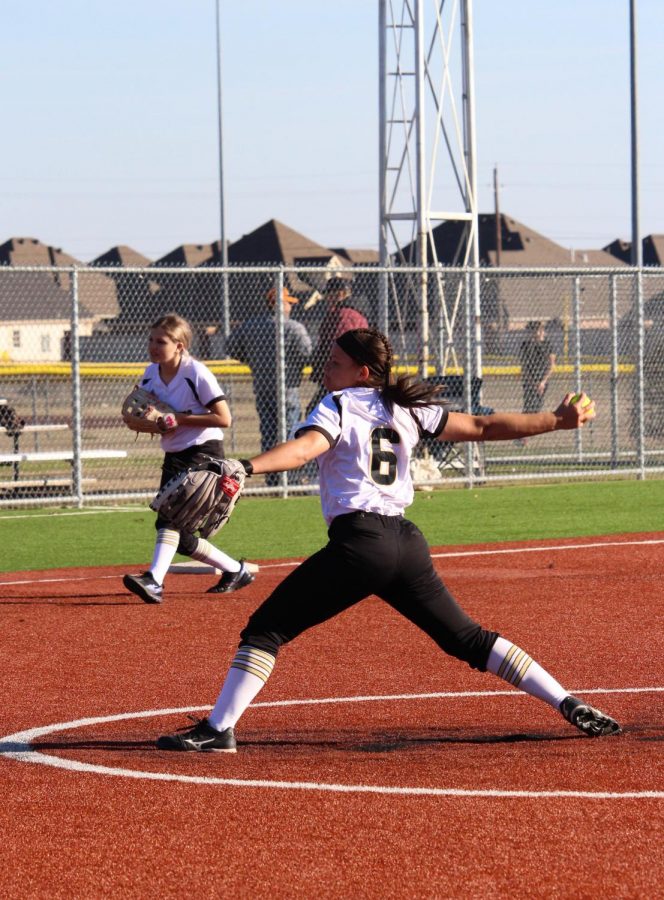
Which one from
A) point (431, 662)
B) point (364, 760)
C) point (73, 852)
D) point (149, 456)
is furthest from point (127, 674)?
point (149, 456)

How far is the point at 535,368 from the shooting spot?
2417 cm

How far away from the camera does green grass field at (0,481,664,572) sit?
574 inches

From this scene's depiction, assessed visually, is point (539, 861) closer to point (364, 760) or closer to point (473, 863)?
point (473, 863)

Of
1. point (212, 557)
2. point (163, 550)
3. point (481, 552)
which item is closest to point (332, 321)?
point (481, 552)

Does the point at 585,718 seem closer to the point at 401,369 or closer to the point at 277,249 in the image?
the point at 401,369

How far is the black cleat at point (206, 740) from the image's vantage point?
262 inches

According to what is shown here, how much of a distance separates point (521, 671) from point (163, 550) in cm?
465

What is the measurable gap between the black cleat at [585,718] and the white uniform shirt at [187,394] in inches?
183

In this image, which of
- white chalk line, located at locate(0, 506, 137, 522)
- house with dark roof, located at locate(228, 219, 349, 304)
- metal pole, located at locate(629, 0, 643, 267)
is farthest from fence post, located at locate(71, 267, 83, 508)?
house with dark roof, located at locate(228, 219, 349, 304)

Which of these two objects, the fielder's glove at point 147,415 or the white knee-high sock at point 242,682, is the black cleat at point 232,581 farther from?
the white knee-high sock at point 242,682

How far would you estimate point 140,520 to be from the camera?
1711 cm

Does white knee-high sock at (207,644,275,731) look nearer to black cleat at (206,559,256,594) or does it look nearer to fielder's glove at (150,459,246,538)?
fielder's glove at (150,459,246,538)

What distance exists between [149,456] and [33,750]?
59.4ft

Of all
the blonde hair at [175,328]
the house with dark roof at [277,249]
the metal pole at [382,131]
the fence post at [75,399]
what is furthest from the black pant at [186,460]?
the house with dark roof at [277,249]
